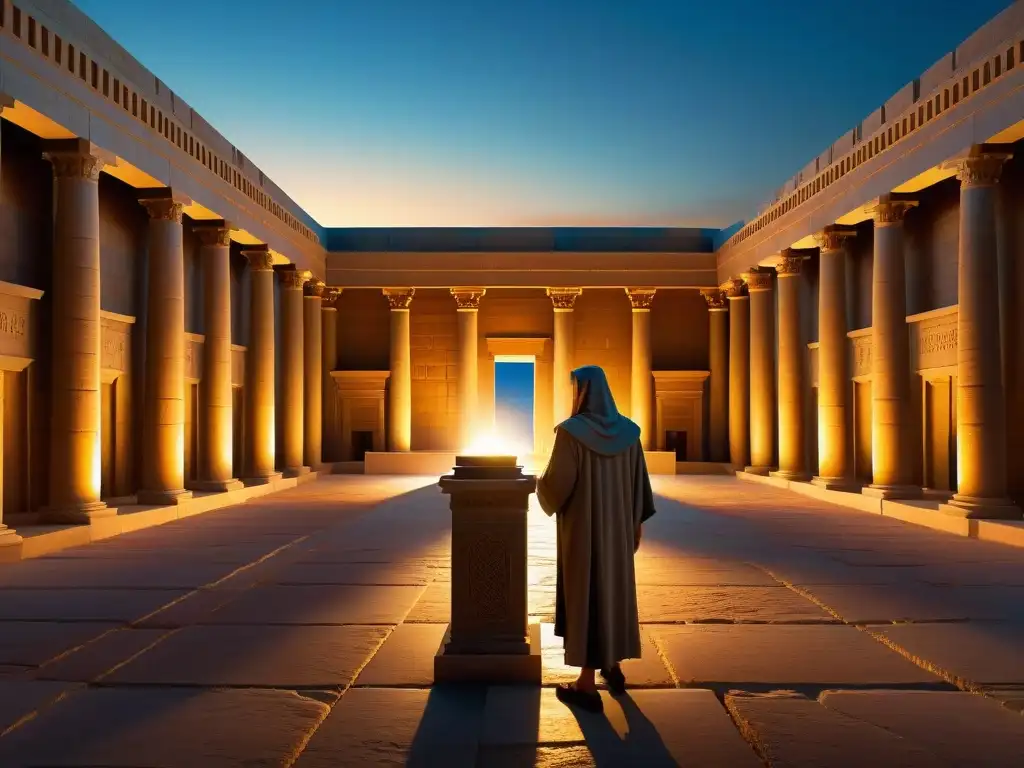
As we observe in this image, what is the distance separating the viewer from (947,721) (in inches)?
214

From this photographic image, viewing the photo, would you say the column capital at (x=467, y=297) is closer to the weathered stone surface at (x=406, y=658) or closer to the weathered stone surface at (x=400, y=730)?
the weathered stone surface at (x=406, y=658)

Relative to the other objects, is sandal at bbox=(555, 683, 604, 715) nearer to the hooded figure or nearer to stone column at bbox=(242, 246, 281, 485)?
the hooded figure

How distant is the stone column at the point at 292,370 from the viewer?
26.8 metres

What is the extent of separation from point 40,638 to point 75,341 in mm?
7638

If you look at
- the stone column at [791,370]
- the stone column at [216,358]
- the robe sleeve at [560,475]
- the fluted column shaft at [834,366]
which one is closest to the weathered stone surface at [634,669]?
the robe sleeve at [560,475]

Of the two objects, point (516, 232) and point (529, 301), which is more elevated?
point (516, 232)

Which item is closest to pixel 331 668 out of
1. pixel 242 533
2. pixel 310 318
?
pixel 242 533

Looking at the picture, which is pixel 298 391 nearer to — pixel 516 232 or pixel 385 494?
pixel 385 494

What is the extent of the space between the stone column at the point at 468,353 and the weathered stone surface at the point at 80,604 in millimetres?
21280

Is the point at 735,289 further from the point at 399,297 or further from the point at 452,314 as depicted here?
the point at 399,297

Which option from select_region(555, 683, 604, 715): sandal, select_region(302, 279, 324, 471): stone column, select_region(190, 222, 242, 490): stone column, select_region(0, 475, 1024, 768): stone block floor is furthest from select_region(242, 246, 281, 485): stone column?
select_region(555, 683, 604, 715): sandal

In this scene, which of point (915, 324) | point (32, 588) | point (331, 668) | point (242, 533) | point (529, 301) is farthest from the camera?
point (529, 301)

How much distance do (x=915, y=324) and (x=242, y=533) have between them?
587 inches

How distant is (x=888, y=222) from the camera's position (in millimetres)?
18469
